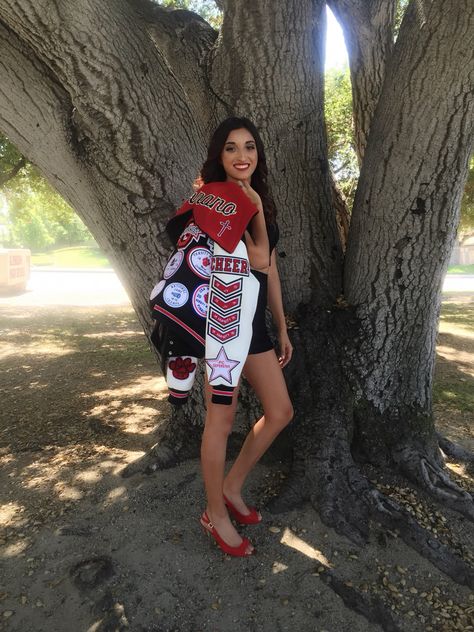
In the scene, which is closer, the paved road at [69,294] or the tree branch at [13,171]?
the tree branch at [13,171]

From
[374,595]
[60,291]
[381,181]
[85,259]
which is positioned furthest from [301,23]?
[85,259]

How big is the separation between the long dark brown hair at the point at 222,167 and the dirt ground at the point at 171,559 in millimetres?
1611

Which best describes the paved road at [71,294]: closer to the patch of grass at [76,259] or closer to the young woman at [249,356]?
the young woman at [249,356]

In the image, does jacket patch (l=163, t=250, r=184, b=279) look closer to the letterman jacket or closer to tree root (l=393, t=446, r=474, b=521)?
the letterman jacket

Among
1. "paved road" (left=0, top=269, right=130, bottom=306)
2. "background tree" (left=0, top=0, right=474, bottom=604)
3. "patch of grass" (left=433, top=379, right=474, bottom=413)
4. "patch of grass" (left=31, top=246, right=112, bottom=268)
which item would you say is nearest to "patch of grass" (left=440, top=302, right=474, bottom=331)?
"patch of grass" (left=433, top=379, right=474, bottom=413)

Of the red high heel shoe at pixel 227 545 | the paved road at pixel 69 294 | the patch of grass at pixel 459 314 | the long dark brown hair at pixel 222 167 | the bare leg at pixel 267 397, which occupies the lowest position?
the paved road at pixel 69 294

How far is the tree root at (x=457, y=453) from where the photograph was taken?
3.22 m

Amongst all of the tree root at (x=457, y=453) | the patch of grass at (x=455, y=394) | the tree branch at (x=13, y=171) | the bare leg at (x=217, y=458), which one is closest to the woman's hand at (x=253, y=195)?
the bare leg at (x=217, y=458)

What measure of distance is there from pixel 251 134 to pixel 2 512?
2494mm

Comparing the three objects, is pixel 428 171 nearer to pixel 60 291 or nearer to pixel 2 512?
pixel 2 512

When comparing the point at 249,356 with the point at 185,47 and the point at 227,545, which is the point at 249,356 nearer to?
the point at 227,545

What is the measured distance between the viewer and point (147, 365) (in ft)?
21.0

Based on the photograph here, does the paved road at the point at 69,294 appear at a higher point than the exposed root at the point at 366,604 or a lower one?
lower

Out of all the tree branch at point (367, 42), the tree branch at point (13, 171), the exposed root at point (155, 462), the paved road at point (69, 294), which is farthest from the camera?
the paved road at point (69, 294)
